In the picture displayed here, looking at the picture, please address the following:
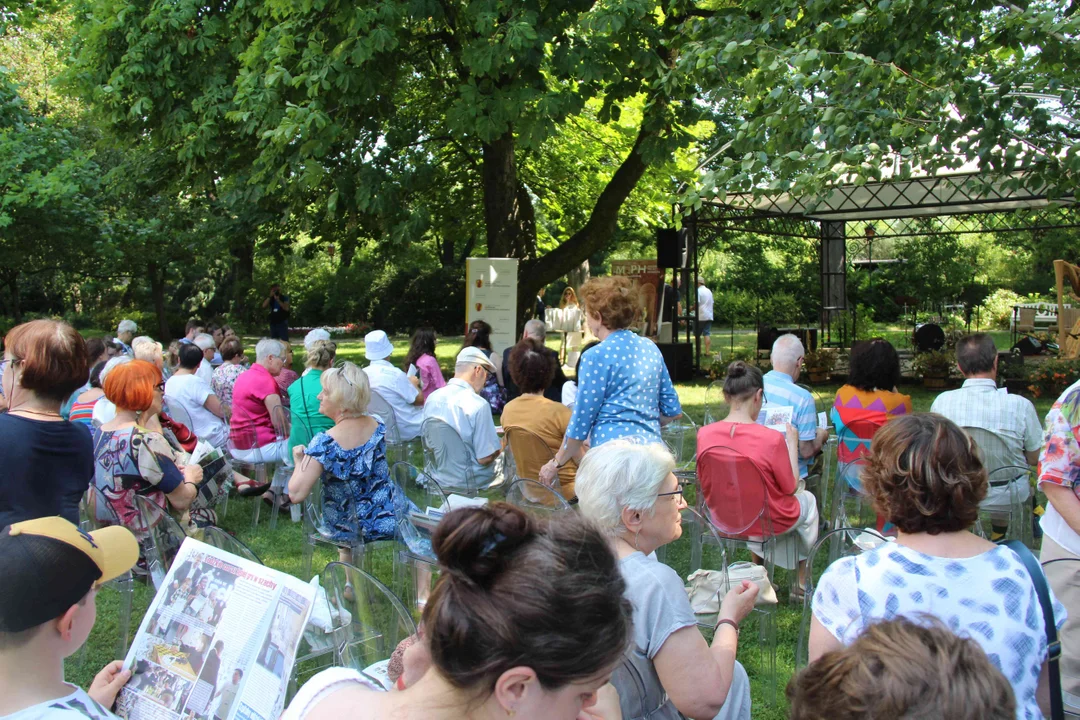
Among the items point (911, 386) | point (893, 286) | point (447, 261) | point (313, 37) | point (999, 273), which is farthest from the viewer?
point (999, 273)

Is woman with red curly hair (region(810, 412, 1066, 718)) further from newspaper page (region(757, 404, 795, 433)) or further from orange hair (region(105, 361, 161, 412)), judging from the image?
orange hair (region(105, 361, 161, 412))

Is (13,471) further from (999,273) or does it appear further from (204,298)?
(999,273)

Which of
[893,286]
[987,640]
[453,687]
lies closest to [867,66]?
A: [987,640]

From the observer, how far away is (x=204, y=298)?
28938 mm

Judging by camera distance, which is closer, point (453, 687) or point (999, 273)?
point (453, 687)

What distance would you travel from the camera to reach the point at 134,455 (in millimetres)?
3924

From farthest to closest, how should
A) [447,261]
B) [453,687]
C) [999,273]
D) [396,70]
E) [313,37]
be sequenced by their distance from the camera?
[999,273], [447,261], [396,70], [313,37], [453,687]

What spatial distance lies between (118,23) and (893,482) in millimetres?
10170

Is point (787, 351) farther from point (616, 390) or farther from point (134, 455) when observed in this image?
point (134, 455)

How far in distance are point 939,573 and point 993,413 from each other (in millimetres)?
2869

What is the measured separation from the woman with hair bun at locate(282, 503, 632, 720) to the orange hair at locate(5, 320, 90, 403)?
216cm

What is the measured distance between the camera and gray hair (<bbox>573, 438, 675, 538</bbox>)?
2.34 meters

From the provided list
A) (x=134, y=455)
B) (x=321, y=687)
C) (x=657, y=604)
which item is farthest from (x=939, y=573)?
(x=134, y=455)

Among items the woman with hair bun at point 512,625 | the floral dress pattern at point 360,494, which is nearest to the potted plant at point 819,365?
the floral dress pattern at point 360,494
